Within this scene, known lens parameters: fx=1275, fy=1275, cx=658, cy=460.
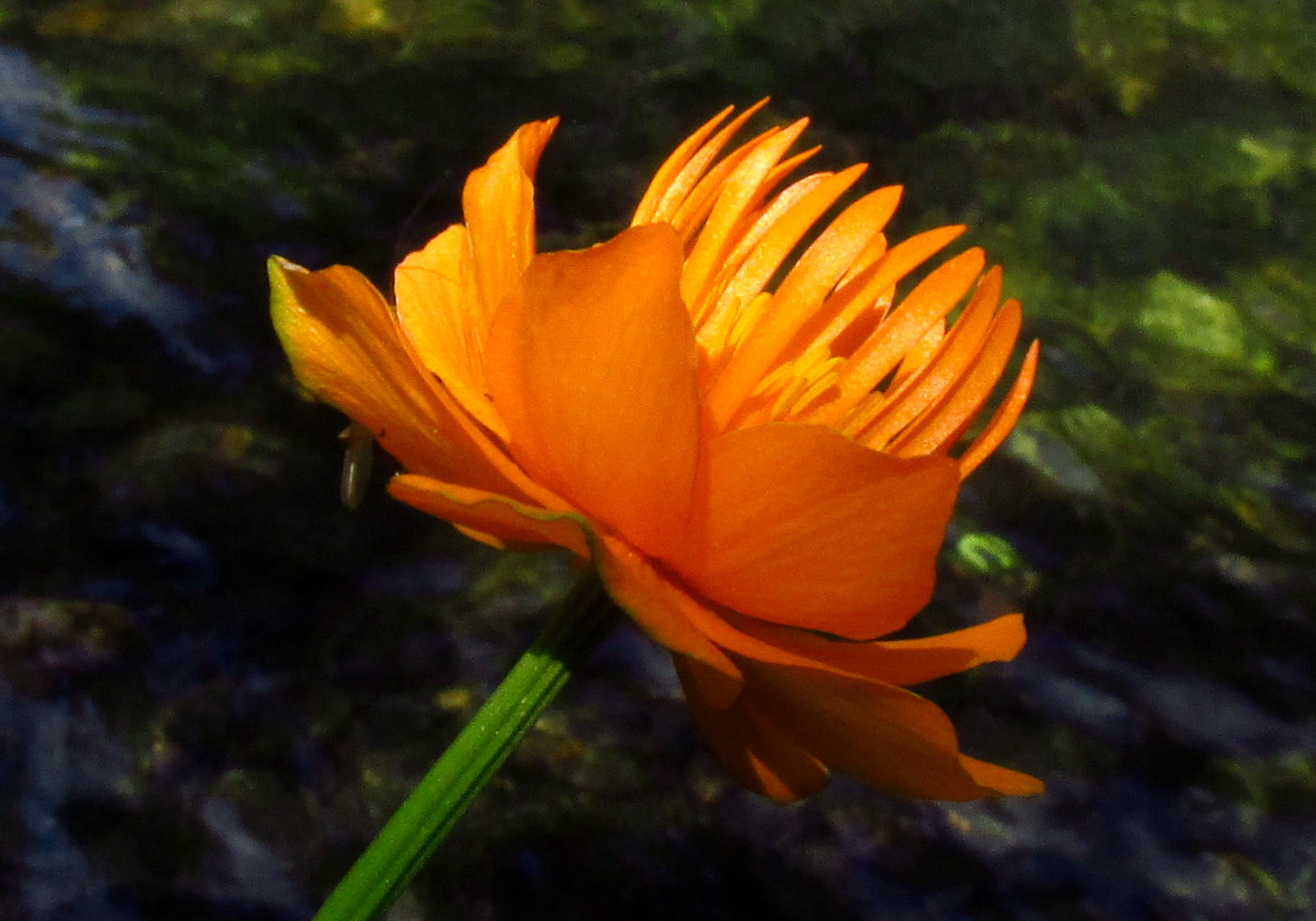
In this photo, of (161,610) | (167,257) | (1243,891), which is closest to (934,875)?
(1243,891)

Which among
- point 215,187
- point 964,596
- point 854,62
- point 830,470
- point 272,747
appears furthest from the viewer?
point 854,62

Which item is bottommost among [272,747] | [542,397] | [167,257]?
[272,747]

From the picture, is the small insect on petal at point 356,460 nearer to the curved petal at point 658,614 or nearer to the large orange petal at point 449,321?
the large orange petal at point 449,321

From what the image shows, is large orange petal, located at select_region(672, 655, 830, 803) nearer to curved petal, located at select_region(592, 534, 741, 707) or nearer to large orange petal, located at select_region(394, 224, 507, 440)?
curved petal, located at select_region(592, 534, 741, 707)

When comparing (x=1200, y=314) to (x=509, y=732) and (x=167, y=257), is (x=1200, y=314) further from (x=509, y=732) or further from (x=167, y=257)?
(x=509, y=732)

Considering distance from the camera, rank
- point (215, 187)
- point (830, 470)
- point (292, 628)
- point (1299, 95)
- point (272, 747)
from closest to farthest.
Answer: point (830, 470), point (272, 747), point (292, 628), point (215, 187), point (1299, 95)

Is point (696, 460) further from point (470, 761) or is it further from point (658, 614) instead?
point (470, 761)
